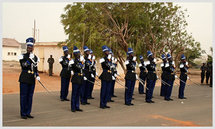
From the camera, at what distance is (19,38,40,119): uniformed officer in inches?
255

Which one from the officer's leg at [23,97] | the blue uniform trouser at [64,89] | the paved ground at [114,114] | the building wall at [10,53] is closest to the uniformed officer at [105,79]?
the paved ground at [114,114]

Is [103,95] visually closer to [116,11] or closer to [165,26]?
[116,11]

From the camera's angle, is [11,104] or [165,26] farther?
[165,26]

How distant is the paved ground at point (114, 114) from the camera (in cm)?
623

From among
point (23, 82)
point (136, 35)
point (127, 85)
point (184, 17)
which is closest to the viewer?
point (23, 82)

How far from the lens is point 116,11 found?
17312 millimetres

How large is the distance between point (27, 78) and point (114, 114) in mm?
2547

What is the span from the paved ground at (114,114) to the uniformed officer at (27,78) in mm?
310

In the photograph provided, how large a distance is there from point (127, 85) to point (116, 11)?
375 inches

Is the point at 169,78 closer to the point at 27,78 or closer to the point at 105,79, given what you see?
the point at 105,79

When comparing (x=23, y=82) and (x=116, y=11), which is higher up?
(x=116, y=11)

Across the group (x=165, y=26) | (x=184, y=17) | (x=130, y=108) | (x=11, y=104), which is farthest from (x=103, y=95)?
(x=184, y=17)

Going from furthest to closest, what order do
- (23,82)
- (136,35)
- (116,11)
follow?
1. (136,35)
2. (116,11)
3. (23,82)

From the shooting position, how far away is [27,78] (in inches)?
254
